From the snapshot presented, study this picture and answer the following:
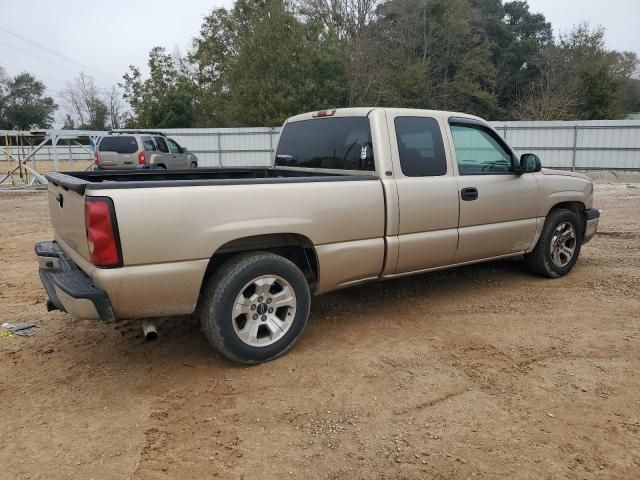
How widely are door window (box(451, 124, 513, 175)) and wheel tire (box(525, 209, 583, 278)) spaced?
93 cm

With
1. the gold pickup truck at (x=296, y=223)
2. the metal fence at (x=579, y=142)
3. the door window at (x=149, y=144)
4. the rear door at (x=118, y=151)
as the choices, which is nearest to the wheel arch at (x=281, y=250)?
the gold pickup truck at (x=296, y=223)

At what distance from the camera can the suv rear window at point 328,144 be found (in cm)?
446

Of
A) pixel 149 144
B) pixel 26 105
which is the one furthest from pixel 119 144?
pixel 26 105

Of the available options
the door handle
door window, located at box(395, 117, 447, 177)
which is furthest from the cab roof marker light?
the door handle

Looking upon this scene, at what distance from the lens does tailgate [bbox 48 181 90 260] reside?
3.31 m

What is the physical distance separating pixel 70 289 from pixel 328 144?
258 cm

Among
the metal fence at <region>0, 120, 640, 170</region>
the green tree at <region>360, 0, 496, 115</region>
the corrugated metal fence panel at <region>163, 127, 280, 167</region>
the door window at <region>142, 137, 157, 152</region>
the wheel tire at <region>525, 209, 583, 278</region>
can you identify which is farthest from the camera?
the green tree at <region>360, 0, 496, 115</region>

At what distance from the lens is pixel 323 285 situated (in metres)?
4.13

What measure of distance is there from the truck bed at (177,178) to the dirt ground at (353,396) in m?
1.32

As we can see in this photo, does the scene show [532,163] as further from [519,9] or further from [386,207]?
[519,9]

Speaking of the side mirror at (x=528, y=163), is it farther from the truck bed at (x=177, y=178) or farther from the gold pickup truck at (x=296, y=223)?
the truck bed at (x=177, y=178)

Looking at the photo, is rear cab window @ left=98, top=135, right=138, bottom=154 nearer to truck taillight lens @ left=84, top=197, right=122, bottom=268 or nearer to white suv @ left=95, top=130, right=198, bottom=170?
white suv @ left=95, top=130, right=198, bottom=170

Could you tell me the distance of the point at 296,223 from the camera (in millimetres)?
3775

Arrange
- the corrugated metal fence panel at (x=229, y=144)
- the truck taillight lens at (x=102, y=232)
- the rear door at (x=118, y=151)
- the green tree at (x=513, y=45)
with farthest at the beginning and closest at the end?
the green tree at (x=513, y=45)
the corrugated metal fence panel at (x=229, y=144)
the rear door at (x=118, y=151)
the truck taillight lens at (x=102, y=232)
